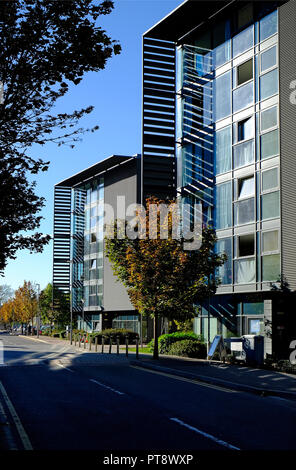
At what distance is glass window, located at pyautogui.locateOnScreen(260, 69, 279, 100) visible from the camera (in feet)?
100

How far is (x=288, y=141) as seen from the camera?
29.5m

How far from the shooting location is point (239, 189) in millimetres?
33281

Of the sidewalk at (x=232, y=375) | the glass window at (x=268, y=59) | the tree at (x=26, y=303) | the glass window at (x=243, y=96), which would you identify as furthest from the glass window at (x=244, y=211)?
the tree at (x=26, y=303)

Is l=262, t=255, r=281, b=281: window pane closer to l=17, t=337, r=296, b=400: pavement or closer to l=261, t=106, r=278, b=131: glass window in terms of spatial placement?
l=17, t=337, r=296, b=400: pavement

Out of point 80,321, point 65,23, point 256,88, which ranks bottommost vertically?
point 80,321

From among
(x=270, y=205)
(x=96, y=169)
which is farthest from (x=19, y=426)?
(x=96, y=169)

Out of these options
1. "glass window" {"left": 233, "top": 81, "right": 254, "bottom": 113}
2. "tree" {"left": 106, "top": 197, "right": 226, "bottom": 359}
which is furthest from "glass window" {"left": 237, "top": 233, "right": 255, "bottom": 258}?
"glass window" {"left": 233, "top": 81, "right": 254, "bottom": 113}

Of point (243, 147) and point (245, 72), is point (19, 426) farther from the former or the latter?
point (245, 72)

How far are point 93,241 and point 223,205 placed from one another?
37012 mm

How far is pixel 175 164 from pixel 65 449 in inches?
1348

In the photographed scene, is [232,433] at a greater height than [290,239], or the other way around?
[290,239]

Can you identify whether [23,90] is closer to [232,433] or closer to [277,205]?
[232,433]

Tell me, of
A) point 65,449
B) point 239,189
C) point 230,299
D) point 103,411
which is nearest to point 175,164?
point 239,189

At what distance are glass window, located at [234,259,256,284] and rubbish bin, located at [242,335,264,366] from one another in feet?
23.9
